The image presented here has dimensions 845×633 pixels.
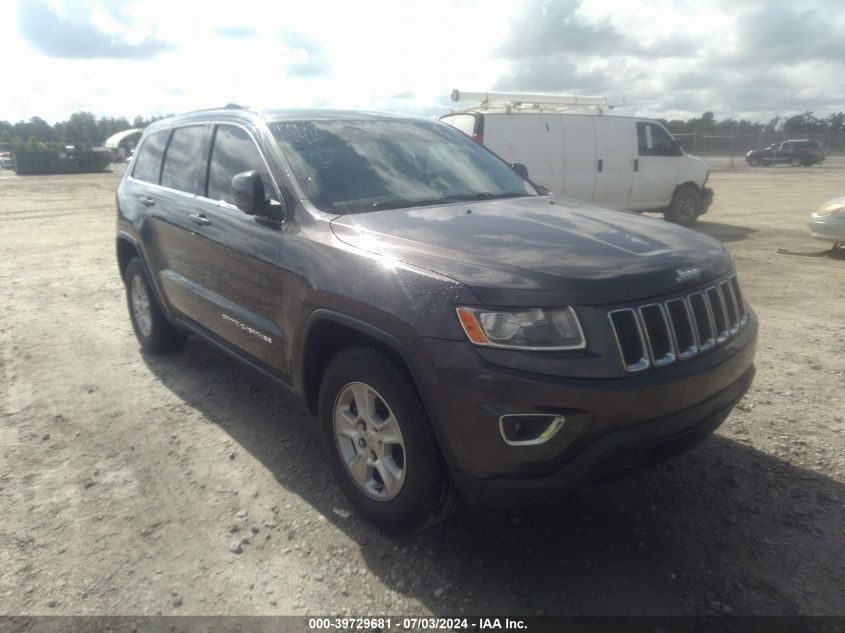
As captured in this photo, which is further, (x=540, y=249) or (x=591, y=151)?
(x=591, y=151)

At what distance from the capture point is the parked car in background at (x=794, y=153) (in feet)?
119

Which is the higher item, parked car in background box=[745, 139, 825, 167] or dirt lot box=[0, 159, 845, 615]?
dirt lot box=[0, 159, 845, 615]

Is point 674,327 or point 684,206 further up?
point 674,327

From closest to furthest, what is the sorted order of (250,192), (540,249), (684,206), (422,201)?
(540,249), (250,192), (422,201), (684,206)

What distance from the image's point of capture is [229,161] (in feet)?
12.5

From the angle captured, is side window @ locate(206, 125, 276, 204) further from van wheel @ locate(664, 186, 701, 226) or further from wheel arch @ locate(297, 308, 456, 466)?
van wheel @ locate(664, 186, 701, 226)

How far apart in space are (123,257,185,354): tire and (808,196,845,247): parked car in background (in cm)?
819

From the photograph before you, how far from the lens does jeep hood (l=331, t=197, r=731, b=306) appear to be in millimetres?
2318

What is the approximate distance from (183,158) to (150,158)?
2.65ft

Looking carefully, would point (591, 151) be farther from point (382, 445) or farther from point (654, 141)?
point (382, 445)

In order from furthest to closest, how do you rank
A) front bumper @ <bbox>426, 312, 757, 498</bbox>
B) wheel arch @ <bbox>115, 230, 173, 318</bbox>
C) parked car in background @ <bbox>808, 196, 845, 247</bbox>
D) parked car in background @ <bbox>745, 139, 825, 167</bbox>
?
parked car in background @ <bbox>745, 139, 825, 167</bbox>
parked car in background @ <bbox>808, 196, 845, 247</bbox>
wheel arch @ <bbox>115, 230, 173, 318</bbox>
front bumper @ <bbox>426, 312, 757, 498</bbox>

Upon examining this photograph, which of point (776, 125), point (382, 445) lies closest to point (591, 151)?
point (382, 445)

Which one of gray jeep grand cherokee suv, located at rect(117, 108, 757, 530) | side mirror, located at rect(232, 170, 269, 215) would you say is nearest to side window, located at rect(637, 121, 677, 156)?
gray jeep grand cherokee suv, located at rect(117, 108, 757, 530)

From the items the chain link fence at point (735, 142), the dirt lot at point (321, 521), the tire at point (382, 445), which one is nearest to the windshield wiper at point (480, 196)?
the tire at point (382, 445)
